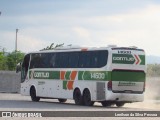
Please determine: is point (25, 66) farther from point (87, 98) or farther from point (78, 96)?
point (87, 98)

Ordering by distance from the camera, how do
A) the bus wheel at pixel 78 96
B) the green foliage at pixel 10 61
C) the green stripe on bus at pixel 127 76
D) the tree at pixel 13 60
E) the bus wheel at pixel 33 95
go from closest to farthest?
the green stripe on bus at pixel 127 76 < the bus wheel at pixel 78 96 < the bus wheel at pixel 33 95 < the green foliage at pixel 10 61 < the tree at pixel 13 60

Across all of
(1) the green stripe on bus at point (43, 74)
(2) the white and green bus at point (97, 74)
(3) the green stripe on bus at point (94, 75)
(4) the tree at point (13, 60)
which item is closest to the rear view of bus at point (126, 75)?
(2) the white and green bus at point (97, 74)

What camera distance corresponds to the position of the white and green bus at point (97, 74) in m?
32.6

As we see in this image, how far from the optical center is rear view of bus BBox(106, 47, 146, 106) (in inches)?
1278

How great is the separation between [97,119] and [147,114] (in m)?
5.04

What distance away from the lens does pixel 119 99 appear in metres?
32.8

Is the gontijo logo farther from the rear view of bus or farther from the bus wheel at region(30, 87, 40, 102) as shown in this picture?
the bus wheel at region(30, 87, 40, 102)

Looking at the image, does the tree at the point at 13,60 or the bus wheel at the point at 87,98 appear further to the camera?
the tree at the point at 13,60

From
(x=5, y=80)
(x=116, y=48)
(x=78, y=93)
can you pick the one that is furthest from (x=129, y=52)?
(x=5, y=80)

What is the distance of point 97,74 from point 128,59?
1.77m

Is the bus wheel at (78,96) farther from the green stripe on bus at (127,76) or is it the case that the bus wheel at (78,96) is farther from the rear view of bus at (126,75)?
the green stripe on bus at (127,76)

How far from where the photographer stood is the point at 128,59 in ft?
108

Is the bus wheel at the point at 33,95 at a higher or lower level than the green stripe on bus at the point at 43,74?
lower

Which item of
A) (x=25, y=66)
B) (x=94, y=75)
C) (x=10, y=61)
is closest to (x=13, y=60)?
(x=10, y=61)
